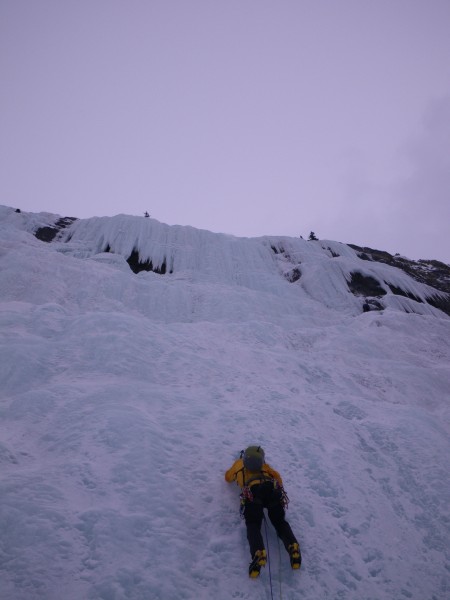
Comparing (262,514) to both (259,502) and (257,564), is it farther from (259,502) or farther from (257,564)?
(257,564)

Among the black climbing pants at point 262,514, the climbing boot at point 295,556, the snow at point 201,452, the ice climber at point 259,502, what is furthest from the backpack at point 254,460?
the climbing boot at point 295,556

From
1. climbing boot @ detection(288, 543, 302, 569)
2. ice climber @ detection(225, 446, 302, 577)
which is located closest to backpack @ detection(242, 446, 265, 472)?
ice climber @ detection(225, 446, 302, 577)

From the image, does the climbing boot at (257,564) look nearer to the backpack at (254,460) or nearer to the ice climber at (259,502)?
the ice climber at (259,502)

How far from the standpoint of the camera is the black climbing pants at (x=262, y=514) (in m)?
4.77

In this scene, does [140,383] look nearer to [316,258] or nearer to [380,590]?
[380,590]

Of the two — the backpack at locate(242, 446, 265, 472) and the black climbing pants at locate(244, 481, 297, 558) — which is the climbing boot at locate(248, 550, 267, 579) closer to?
the black climbing pants at locate(244, 481, 297, 558)

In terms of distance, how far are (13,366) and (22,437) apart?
8.67ft

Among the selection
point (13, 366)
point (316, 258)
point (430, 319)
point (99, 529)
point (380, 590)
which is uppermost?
point (316, 258)

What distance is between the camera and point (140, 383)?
870 cm

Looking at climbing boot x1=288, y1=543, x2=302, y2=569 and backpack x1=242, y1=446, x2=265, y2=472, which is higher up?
backpack x1=242, y1=446, x2=265, y2=472

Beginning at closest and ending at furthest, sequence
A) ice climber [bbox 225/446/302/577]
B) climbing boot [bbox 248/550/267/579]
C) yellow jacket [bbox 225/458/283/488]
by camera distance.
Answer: climbing boot [bbox 248/550/267/579] → ice climber [bbox 225/446/302/577] → yellow jacket [bbox 225/458/283/488]

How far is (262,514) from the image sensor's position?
5070 millimetres

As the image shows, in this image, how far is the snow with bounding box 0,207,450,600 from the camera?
455 centimetres

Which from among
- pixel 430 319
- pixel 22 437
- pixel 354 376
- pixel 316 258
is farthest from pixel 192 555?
pixel 316 258
